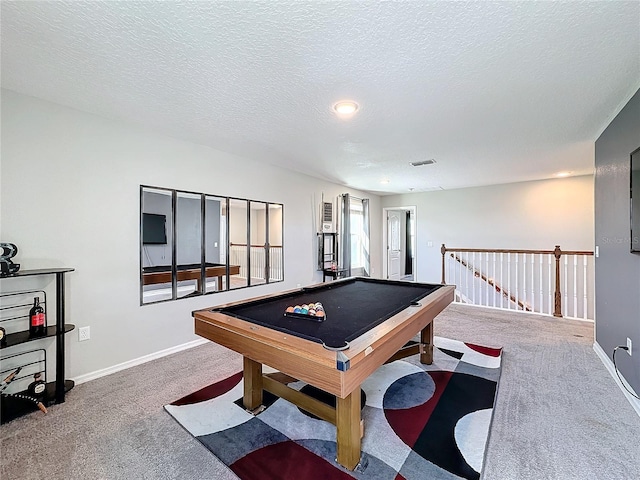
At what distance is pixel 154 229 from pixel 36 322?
1.20m

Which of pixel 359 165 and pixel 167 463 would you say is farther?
pixel 359 165

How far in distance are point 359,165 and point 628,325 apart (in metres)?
3.29

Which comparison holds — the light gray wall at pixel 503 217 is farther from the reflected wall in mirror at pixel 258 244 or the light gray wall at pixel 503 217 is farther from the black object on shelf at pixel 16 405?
the black object on shelf at pixel 16 405

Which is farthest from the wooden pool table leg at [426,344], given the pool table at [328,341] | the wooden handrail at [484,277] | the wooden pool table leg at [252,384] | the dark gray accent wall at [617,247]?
the wooden handrail at [484,277]

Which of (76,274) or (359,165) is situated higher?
(359,165)

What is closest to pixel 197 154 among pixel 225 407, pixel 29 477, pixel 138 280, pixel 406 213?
pixel 138 280

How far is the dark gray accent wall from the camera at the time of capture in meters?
2.19

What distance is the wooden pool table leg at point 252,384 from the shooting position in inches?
79.7

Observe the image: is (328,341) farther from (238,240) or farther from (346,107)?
(238,240)

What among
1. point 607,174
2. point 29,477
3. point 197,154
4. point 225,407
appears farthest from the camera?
point 197,154

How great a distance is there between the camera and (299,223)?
15.9 feet

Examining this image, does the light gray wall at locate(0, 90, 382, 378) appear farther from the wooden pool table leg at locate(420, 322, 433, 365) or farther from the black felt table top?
the wooden pool table leg at locate(420, 322, 433, 365)

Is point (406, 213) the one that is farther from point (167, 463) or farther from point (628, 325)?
point (167, 463)

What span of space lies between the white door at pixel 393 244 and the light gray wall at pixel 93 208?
5086 mm
